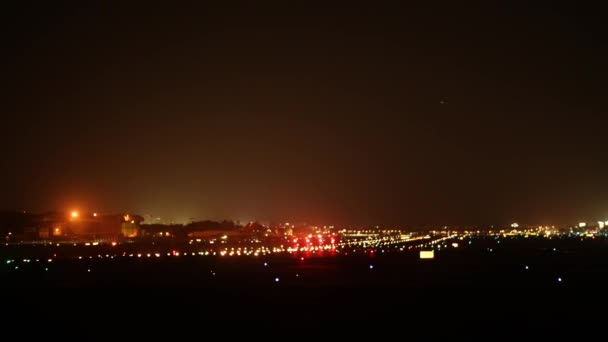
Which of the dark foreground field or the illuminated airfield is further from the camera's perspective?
the illuminated airfield

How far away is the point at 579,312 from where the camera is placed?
28.2m

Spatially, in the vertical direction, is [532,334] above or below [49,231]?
below

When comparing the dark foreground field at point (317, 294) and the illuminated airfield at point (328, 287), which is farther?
the illuminated airfield at point (328, 287)

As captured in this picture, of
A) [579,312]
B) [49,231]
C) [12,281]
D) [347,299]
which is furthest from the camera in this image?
[49,231]

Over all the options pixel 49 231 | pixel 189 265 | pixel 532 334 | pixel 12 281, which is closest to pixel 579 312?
pixel 532 334

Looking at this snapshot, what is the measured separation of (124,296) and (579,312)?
19.2 metres

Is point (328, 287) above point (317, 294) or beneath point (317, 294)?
Result: above

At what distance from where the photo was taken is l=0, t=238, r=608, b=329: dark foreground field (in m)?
27.0

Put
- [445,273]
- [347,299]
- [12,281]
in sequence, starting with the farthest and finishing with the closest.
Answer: [445,273] → [12,281] → [347,299]

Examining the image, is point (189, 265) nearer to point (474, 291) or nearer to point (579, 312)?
point (474, 291)

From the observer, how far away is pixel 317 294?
35281 millimetres

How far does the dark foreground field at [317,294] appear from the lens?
88.6 ft

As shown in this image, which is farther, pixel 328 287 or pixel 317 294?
pixel 328 287

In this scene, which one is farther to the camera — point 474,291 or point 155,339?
point 474,291
